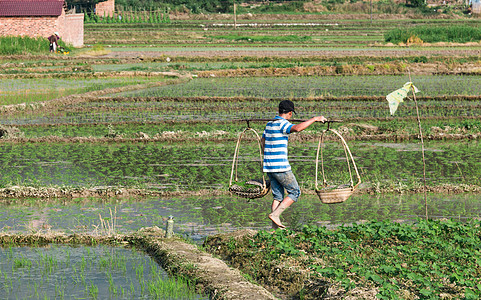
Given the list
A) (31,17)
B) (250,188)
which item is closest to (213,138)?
(250,188)

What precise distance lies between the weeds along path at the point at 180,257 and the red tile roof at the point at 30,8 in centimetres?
3029

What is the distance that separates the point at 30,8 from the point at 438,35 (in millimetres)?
24061

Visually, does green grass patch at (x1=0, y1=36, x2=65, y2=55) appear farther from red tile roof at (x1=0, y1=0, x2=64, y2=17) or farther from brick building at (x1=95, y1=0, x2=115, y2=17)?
brick building at (x1=95, y1=0, x2=115, y2=17)

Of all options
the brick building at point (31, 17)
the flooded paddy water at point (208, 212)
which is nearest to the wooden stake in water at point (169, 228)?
the flooded paddy water at point (208, 212)

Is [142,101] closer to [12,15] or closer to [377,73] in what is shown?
[377,73]

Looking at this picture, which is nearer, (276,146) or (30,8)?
(276,146)

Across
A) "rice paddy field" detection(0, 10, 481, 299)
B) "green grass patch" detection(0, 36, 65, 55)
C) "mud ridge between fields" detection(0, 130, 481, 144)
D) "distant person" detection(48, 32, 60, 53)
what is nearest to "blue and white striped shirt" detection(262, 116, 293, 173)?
"rice paddy field" detection(0, 10, 481, 299)

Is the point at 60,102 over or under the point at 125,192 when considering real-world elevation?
under

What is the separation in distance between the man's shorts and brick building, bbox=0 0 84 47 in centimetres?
3084

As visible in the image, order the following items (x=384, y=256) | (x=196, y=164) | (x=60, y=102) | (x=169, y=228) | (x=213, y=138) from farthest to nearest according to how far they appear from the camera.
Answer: (x=60, y=102)
(x=213, y=138)
(x=196, y=164)
(x=169, y=228)
(x=384, y=256)

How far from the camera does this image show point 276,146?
20.3ft

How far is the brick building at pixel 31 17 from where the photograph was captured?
34875 mm

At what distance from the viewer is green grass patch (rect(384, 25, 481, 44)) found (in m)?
40.8

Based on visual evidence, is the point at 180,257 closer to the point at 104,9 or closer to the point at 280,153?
the point at 280,153
